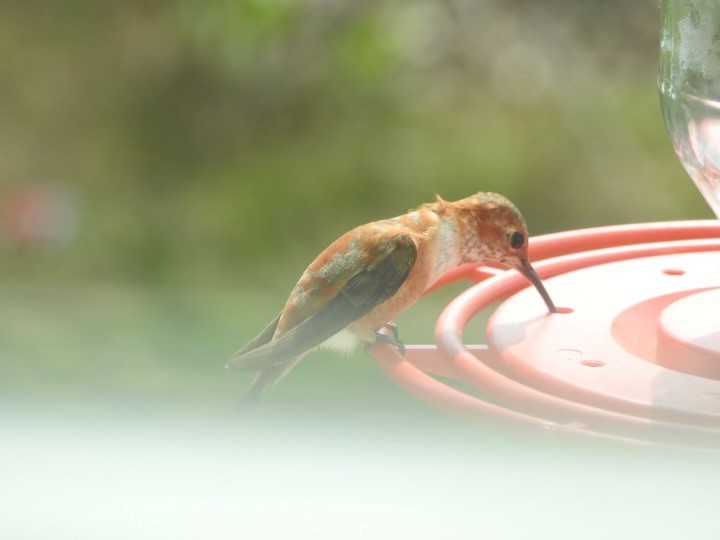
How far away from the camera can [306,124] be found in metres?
4.38

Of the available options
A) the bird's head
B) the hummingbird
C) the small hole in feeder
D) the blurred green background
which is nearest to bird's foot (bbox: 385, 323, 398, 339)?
the hummingbird

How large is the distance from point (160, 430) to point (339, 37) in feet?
4.63

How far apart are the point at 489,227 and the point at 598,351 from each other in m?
0.60

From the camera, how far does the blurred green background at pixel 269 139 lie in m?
4.07

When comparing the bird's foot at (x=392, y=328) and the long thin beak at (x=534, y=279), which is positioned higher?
the long thin beak at (x=534, y=279)

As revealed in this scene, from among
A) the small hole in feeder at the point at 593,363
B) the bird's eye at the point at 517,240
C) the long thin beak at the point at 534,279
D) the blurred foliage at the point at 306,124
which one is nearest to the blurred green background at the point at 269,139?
the blurred foliage at the point at 306,124

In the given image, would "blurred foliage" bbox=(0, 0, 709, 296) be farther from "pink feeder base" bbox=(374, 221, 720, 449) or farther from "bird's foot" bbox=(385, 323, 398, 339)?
"pink feeder base" bbox=(374, 221, 720, 449)

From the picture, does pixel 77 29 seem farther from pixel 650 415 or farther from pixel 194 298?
pixel 650 415

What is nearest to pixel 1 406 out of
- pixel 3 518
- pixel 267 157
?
pixel 3 518

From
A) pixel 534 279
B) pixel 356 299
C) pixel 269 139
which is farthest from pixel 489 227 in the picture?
pixel 269 139

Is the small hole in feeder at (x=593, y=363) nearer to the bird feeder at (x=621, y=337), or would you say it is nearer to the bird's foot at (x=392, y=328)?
the bird feeder at (x=621, y=337)

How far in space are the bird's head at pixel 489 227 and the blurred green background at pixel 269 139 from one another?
6.86 ft

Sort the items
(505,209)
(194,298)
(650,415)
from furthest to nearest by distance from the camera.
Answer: (194,298) < (505,209) < (650,415)

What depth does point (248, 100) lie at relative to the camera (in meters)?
4.31
